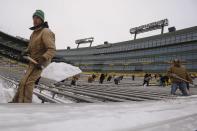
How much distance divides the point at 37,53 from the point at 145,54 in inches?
2269

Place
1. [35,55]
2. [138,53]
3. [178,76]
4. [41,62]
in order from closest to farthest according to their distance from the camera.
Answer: [41,62]
[35,55]
[178,76]
[138,53]

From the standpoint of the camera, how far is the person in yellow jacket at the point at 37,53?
10.1ft

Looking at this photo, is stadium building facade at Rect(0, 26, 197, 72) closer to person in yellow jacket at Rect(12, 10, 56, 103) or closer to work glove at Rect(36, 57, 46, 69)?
person in yellow jacket at Rect(12, 10, 56, 103)

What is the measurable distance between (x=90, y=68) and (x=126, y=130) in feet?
248

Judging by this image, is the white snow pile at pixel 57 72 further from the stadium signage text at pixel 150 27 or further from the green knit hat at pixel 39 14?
the stadium signage text at pixel 150 27

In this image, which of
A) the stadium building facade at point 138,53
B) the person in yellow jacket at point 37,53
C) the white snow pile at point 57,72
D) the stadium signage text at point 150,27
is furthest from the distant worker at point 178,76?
the stadium signage text at point 150,27

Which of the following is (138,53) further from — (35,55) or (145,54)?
(35,55)

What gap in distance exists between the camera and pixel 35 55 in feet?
11.0

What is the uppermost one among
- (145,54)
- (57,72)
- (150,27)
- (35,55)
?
(150,27)

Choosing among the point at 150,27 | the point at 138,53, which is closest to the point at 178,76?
the point at 138,53

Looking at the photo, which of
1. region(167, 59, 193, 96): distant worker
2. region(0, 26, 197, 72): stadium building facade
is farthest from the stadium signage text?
region(167, 59, 193, 96): distant worker

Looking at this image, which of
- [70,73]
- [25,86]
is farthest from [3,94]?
[70,73]

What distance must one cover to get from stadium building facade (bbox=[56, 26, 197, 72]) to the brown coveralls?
112ft

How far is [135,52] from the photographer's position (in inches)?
2484
